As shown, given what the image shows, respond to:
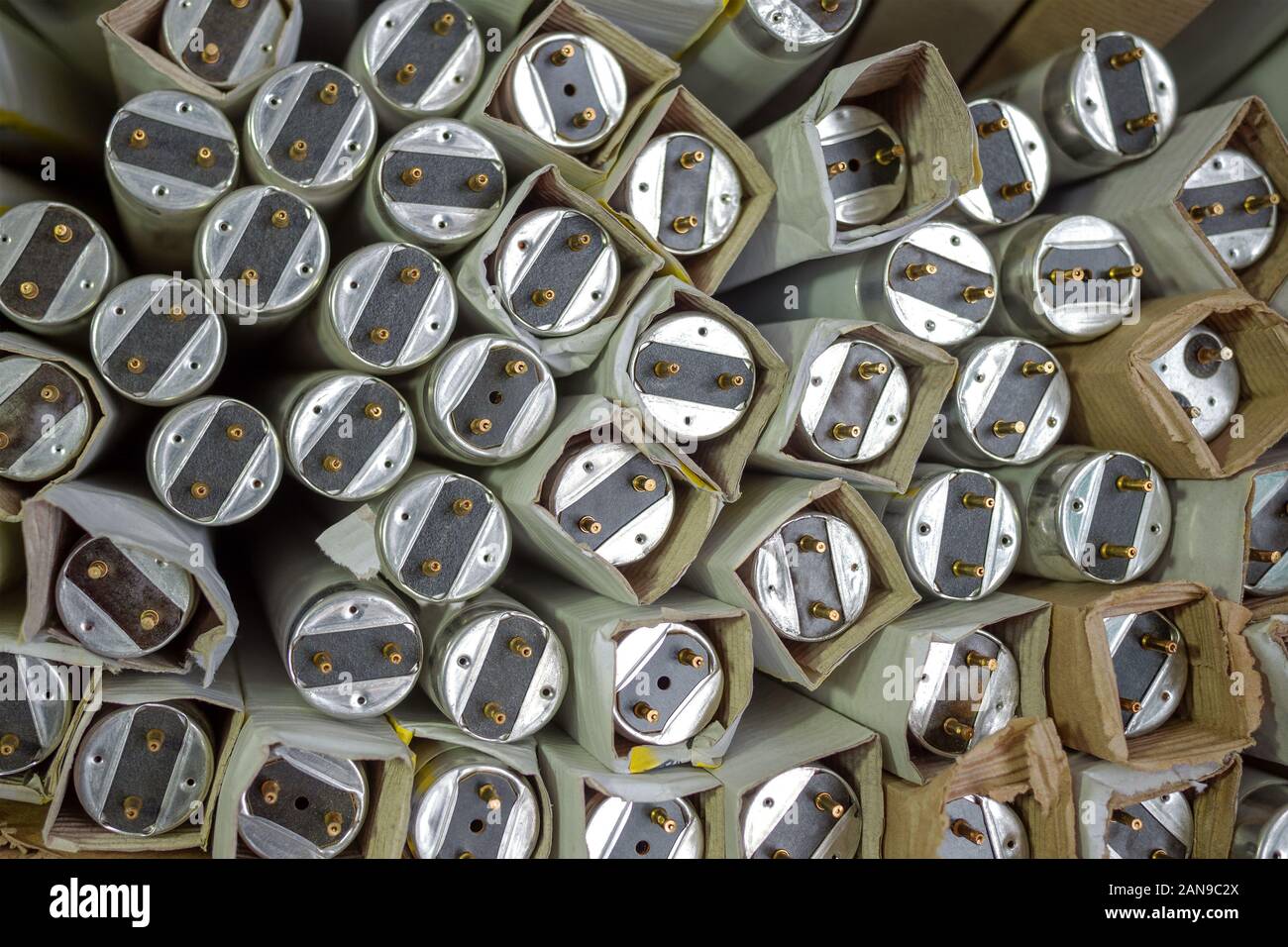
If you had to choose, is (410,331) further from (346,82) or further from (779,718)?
(779,718)

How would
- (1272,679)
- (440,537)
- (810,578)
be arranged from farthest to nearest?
(1272,679), (810,578), (440,537)

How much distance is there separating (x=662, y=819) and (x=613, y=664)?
0.24 m

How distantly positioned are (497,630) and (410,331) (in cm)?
39

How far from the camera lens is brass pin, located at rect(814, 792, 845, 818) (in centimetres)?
136

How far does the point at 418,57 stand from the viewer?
51.8 inches

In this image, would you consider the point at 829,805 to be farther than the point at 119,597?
Yes

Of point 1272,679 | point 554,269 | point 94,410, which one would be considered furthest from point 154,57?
point 1272,679

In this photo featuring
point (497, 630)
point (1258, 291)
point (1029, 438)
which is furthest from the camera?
point (1258, 291)

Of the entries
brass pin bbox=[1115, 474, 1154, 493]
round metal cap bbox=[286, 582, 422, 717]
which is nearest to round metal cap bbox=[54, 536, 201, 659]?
round metal cap bbox=[286, 582, 422, 717]

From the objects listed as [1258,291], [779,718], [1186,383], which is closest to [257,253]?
[779,718]

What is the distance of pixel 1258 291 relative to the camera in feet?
5.25

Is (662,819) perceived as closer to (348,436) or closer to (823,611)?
(823,611)

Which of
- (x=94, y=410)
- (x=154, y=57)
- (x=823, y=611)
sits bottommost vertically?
(x=823, y=611)

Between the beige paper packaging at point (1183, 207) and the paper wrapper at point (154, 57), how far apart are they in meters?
1.18
